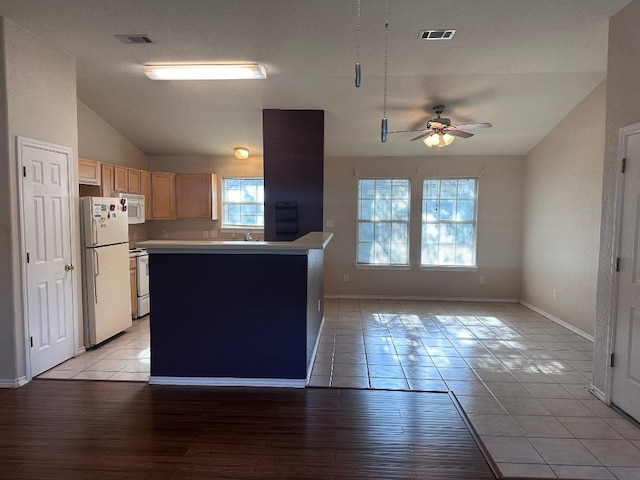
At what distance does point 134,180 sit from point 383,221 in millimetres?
3864

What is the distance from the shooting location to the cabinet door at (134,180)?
18.3 feet

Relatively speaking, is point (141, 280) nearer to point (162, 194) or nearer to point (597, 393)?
point (162, 194)

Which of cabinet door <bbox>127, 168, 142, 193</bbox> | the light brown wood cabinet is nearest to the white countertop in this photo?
the light brown wood cabinet

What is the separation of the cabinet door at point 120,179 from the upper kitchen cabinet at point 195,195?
87 centimetres

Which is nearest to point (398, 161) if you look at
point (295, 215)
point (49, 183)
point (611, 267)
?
point (295, 215)

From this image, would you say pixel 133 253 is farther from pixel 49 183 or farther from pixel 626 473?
pixel 626 473

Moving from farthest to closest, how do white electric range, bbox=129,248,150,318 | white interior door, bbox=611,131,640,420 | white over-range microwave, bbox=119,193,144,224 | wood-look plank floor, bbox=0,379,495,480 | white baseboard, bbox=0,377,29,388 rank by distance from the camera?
white over-range microwave, bbox=119,193,144,224
white electric range, bbox=129,248,150,318
white baseboard, bbox=0,377,29,388
white interior door, bbox=611,131,640,420
wood-look plank floor, bbox=0,379,495,480

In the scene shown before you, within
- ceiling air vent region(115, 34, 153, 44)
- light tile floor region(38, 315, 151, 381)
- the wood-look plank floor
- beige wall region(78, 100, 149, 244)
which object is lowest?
the wood-look plank floor

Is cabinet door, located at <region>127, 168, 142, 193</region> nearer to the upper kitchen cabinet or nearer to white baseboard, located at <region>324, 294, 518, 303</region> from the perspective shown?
the upper kitchen cabinet

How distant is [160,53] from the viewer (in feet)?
11.8

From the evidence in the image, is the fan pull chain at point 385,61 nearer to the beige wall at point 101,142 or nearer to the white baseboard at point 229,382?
the white baseboard at point 229,382

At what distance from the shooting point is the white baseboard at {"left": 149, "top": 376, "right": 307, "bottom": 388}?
3119 millimetres

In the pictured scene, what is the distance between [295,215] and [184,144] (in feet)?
8.21

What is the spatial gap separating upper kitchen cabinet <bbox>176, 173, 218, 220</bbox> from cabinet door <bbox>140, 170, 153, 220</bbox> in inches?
16.1
